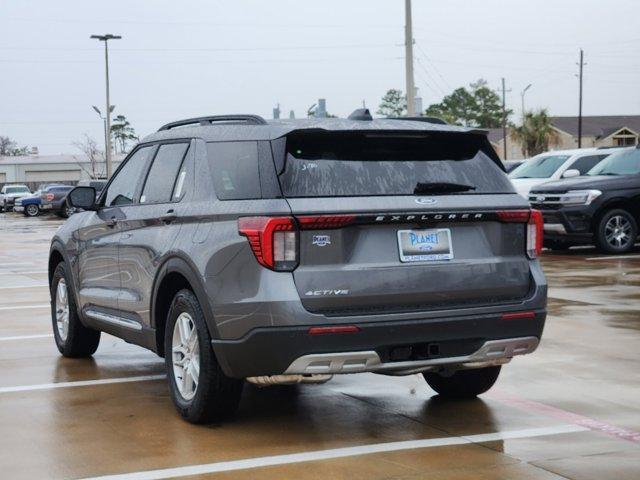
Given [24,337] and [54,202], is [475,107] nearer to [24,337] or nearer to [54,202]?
[54,202]

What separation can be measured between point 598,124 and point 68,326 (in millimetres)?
99085

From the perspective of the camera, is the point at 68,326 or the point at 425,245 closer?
the point at 425,245

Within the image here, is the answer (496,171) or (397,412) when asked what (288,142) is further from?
(397,412)

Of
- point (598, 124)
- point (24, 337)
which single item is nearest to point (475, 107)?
point (598, 124)

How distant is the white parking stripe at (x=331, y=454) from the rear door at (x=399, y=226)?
2.45 ft

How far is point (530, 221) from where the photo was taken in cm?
682

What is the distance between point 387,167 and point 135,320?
227 centimetres

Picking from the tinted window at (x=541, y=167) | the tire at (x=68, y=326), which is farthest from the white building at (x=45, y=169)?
the tire at (x=68, y=326)

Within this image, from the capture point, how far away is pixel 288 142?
21.1 feet

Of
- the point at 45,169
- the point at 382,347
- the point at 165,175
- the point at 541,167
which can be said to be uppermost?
the point at 165,175

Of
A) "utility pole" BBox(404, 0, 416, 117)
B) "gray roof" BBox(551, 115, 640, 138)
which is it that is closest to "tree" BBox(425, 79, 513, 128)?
"gray roof" BBox(551, 115, 640, 138)

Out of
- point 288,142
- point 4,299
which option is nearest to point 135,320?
point 288,142

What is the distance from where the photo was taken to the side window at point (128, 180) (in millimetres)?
8234

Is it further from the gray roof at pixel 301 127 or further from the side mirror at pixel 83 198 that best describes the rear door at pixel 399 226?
the side mirror at pixel 83 198
